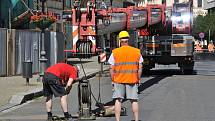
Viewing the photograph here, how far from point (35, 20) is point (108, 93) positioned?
11.5 m

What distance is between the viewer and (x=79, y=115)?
1216 centimetres

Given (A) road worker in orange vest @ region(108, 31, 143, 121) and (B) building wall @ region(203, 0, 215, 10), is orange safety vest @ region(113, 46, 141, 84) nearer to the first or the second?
(A) road worker in orange vest @ region(108, 31, 143, 121)

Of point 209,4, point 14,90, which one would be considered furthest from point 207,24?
point 14,90

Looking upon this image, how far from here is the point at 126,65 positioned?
423 inches

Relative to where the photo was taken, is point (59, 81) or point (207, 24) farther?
point (207, 24)

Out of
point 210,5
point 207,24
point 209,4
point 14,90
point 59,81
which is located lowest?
point 14,90

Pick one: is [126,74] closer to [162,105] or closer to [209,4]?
[162,105]

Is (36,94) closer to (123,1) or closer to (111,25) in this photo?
(111,25)

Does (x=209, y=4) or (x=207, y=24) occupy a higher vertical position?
(x=209, y=4)

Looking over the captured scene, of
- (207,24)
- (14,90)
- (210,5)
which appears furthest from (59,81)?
(210,5)

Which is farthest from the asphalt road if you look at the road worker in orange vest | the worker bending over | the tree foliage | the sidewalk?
the tree foliage

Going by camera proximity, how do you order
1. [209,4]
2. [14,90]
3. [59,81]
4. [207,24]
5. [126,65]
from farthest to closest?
1. [209,4]
2. [207,24]
3. [14,90]
4. [59,81]
5. [126,65]

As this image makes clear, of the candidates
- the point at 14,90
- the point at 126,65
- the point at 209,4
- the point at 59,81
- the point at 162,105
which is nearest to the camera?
the point at 126,65

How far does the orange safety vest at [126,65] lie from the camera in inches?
423
